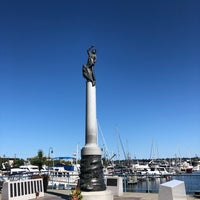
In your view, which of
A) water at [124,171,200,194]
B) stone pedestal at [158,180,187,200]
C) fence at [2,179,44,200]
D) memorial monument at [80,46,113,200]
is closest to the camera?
stone pedestal at [158,180,187,200]

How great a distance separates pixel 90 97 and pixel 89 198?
5801 millimetres

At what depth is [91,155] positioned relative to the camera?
52.9 feet

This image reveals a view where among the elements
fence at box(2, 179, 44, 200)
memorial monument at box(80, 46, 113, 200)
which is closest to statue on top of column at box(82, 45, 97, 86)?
memorial monument at box(80, 46, 113, 200)

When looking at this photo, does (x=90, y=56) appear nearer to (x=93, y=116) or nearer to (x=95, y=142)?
(x=93, y=116)

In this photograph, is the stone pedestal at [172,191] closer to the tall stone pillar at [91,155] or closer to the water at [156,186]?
the tall stone pillar at [91,155]

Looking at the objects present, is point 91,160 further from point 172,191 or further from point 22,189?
point 172,191

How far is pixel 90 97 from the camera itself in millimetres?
17000

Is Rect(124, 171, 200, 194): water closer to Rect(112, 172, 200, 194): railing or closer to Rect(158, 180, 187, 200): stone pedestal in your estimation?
Rect(112, 172, 200, 194): railing

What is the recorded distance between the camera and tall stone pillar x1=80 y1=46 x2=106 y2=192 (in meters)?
15.8

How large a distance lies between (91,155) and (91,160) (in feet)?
0.96

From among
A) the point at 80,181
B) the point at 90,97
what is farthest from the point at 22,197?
the point at 90,97

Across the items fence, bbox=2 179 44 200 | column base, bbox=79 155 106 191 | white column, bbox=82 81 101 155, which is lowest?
fence, bbox=2 179 44 200

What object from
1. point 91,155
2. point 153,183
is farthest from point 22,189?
point 153,183

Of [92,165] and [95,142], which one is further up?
[95,142]
